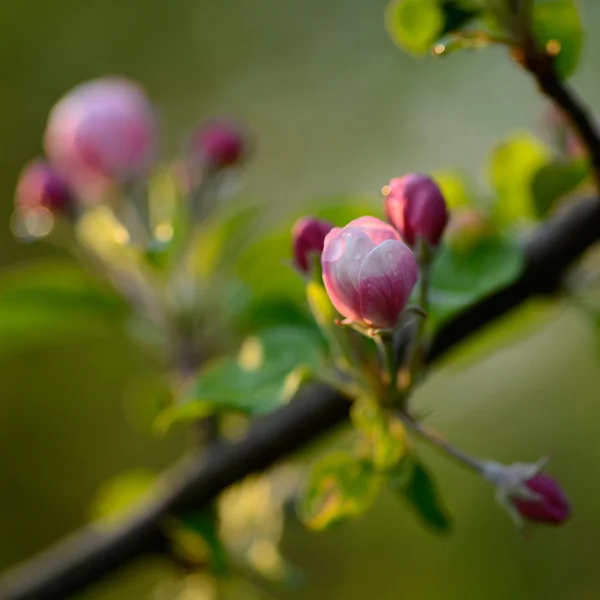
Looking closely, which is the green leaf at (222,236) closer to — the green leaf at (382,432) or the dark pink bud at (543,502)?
the green leaf at (382,432)

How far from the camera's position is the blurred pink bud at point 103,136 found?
1.23 meters

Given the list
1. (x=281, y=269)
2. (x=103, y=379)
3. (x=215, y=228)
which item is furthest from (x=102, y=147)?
(x=103, y=379)

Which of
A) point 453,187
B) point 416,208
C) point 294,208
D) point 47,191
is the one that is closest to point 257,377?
point 416,208

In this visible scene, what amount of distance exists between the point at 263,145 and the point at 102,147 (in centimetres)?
331

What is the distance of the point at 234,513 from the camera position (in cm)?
124

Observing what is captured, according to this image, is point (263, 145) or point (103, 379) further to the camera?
point (263, 145)

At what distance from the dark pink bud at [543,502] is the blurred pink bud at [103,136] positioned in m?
0.65

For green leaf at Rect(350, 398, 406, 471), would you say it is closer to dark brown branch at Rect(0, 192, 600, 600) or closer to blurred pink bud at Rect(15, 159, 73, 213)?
dark brown branch at Rect(0, 192, 600, 600)

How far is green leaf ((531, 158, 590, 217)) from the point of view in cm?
101

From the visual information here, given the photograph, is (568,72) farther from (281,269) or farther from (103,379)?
(103,379)

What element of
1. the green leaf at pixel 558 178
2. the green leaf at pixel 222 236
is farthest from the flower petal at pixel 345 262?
the green leaf at pixel 222 236

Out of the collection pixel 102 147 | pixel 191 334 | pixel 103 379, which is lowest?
pixel 103 379

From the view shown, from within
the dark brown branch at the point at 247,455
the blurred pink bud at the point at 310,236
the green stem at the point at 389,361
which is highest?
the blurred pink bud at the point at 310,236

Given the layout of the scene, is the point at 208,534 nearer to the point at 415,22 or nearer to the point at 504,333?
the point at 504,333
